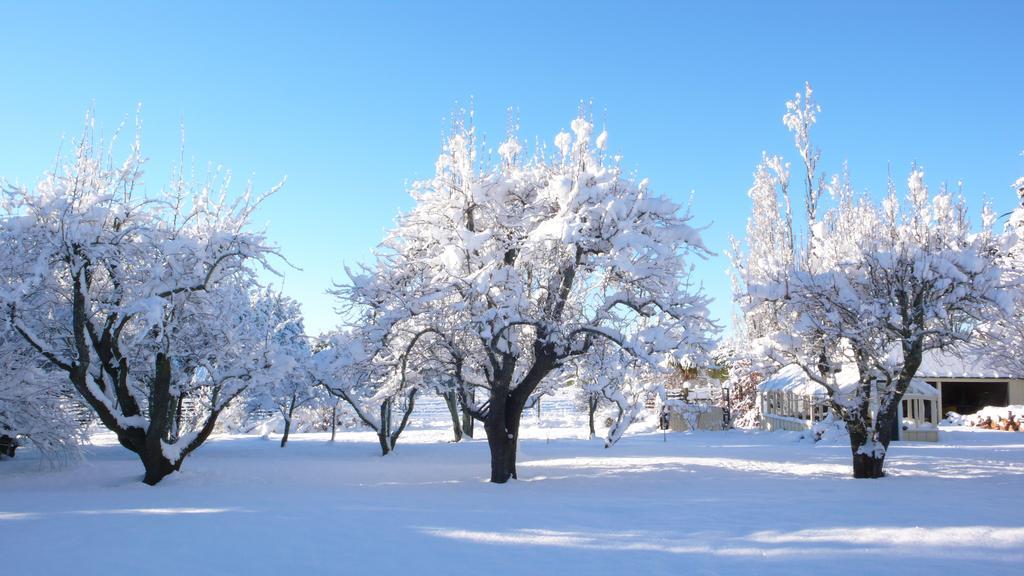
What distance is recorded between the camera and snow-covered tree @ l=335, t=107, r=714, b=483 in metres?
12.1

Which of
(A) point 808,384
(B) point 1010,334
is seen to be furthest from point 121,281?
(A) point 808,384

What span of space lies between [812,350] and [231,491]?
39.9ft

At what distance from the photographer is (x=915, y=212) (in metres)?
14.3

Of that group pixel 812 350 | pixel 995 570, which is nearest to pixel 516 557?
pixel 995 570

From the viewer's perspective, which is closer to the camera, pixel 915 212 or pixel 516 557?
pixel 516 557

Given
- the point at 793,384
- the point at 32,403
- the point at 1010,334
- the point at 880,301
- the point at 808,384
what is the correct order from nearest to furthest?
the point at 880,301 → the point at 32,403 → the point at 1010,334 → the point at 808,384 → the point at 793,384

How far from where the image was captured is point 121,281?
13531 millimetres

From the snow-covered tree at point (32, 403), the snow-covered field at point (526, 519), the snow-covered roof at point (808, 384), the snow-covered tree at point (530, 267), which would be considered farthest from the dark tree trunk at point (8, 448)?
the snow-covered roof at point (808, 384)

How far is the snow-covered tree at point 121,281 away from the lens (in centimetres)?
1230

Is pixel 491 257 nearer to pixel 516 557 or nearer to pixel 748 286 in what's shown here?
pixel 748 286

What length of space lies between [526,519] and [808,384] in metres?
21.8

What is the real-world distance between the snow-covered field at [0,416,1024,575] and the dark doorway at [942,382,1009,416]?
22179mm

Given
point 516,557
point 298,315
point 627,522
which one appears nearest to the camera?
point 516,557

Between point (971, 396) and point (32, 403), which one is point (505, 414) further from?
point (971, 396)
